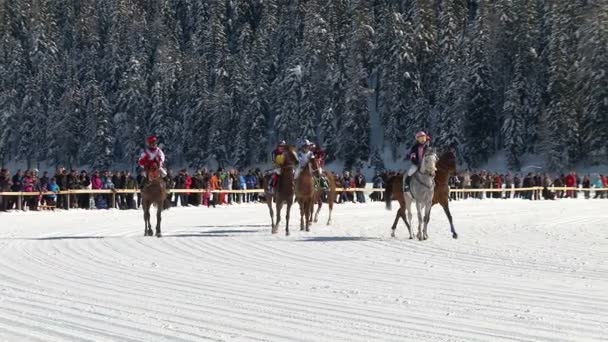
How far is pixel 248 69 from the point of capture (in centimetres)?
10006

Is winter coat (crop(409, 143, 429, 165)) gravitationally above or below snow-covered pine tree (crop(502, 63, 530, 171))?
below

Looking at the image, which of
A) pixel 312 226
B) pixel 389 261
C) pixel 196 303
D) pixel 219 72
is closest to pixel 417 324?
pixel 196 303

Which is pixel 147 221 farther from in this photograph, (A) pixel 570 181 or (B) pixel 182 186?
(A) pixel 570 181

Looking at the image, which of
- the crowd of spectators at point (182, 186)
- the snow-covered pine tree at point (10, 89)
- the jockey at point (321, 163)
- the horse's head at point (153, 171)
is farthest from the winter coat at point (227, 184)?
the snow-covered pine tree at point (10, 89)

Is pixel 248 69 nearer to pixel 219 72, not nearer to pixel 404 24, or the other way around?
pixel 219 72

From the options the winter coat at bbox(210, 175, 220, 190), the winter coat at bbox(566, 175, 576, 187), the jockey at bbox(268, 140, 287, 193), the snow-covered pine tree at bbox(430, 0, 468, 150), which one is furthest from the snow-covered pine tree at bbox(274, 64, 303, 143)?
the jockey at bbox(268, 140, 287, 193)

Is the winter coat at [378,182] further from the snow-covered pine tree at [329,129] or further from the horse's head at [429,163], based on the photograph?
the snow-covered pine tree at [329,129]

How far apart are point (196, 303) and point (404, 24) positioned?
82.8 m

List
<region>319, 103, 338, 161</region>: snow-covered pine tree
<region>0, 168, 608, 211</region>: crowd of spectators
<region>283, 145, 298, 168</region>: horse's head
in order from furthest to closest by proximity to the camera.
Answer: <region>319, 103, 338, 161</region>: snow-covered pine tree → <region>0, 168, 608, 211</region>: crowd of spectators → <region>283, 145, 298, 168</region>: horse's head

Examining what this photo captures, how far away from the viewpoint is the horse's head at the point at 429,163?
19.5 metres

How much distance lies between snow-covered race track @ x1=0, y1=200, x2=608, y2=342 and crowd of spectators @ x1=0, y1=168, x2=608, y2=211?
5.85m

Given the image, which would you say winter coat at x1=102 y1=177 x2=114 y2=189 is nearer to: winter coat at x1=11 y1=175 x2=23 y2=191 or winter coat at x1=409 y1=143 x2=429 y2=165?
winter coat at x1=11 y1=175 x2=23 y2=191

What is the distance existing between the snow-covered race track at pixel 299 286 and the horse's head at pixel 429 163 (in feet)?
5.24

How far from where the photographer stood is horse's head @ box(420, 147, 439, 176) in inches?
766
